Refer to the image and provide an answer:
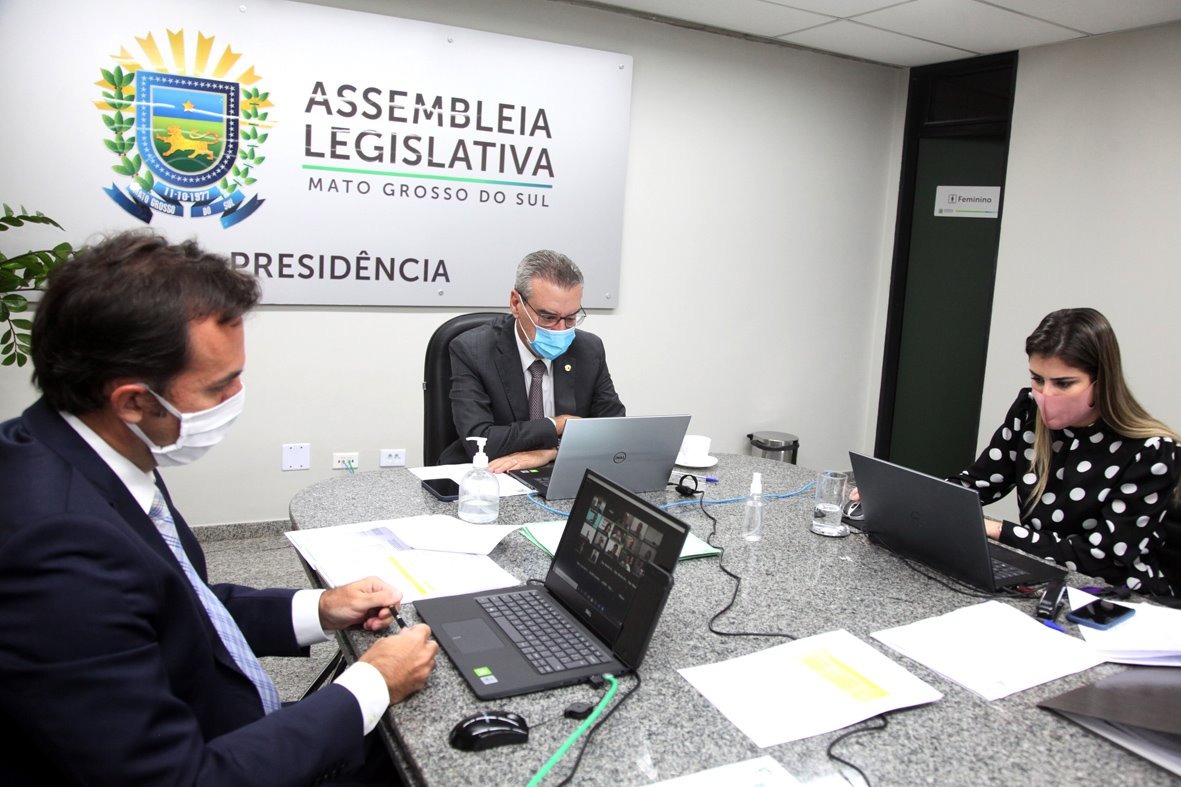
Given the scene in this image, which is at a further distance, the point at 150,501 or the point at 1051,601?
the point at 1051,601

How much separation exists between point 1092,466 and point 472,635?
161 centimetres

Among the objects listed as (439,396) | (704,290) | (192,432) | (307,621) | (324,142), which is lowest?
(307,621)

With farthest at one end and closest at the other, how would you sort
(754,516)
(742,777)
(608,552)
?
(754,516)
(608,552)
(742,777)

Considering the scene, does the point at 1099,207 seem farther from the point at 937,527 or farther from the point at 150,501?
the point at 150,501

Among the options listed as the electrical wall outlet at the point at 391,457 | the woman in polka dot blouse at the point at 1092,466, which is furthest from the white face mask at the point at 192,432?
Answer: the electrical wall outlet at the point at 391,457

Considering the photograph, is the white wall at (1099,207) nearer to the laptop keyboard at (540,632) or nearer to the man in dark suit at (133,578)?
the laptop keyboard at (540,632)

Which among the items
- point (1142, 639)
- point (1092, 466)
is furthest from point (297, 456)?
point (1142, 639)

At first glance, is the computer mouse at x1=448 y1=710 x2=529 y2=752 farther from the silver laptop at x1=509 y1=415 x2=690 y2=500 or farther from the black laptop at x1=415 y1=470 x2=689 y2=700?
the silver laptop at x1=509 y1=415 x2=690 y2=500

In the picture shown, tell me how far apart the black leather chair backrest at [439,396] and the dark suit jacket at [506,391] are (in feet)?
0.15

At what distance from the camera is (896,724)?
3.77ft

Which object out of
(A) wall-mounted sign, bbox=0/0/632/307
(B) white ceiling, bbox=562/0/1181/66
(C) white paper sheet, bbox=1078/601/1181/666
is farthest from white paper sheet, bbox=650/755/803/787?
(B) white ceiling, bbox=562/0/1181/66

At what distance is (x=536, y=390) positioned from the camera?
2.65 meters

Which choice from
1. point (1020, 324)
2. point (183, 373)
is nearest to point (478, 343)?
point (183, 373)

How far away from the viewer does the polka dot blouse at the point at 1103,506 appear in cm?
190
